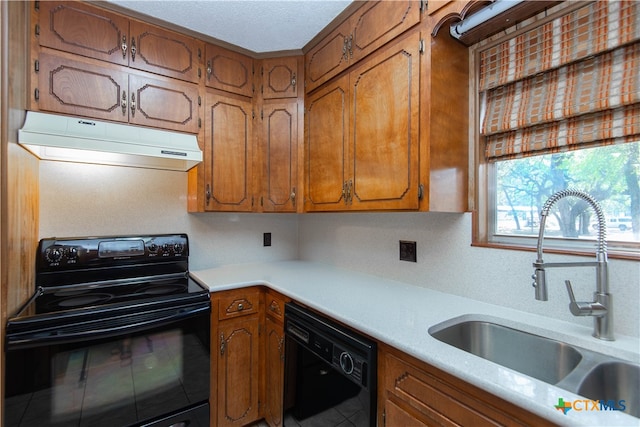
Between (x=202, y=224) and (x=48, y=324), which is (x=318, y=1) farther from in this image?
(x=48, y=324)

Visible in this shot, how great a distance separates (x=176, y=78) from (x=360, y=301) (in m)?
1.72

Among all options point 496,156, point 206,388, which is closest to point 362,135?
point 496,156

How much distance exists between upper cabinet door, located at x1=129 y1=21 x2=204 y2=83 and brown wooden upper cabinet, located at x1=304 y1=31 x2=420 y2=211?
30.7 inches

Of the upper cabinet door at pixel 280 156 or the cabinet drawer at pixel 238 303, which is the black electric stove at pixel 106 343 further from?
the upper cabinet door at pixel 280 156

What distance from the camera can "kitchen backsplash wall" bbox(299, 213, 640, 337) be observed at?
1013mm

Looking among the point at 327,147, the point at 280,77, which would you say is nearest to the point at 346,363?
the point at 327,147

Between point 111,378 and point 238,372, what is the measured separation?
0.65m

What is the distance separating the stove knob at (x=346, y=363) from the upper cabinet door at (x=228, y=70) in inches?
70.6

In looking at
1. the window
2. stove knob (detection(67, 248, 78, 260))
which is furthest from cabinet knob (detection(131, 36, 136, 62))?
the window

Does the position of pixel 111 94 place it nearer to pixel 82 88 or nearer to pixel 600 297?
pixel 82 88

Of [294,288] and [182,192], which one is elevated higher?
[182,192]

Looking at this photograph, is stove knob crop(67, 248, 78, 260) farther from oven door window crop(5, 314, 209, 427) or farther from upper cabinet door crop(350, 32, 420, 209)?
Answer: upper cabinet door crop(350, 32, 420, 209)

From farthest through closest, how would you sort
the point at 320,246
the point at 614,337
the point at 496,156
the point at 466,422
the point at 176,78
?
the point at 320,246 → the point at 176,78 → the point at 496,156 → the point at 614,337 → the point at 466,422

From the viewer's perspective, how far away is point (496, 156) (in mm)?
1385
